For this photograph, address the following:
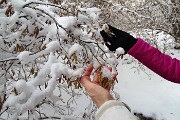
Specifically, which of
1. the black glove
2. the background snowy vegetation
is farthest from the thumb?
the black glove

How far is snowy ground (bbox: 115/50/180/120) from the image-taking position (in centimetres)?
654

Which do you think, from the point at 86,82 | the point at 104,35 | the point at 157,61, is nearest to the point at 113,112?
the point at 86,82

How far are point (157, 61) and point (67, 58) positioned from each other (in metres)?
0.94

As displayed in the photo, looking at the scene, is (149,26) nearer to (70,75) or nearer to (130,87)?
(130,87)

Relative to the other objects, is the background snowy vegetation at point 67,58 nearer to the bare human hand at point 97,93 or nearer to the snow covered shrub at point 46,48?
the snow covered shrub at point 46,48

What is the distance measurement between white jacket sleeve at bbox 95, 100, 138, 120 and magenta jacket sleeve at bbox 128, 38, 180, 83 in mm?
1295

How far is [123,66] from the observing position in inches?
395

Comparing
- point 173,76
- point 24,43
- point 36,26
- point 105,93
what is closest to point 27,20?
point 36,26

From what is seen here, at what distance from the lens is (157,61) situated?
2564 millimetres

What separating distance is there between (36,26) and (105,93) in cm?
89

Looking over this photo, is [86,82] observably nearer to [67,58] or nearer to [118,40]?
[67,58]

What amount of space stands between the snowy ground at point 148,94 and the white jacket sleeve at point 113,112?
17.0 ft

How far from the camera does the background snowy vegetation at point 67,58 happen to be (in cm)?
181

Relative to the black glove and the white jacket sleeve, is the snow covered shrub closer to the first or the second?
the black glove
